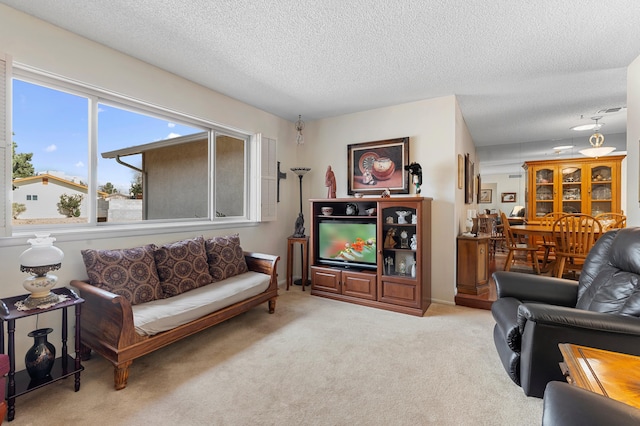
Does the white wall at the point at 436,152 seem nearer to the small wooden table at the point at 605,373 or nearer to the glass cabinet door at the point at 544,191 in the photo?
the small wooden table at the point at 605,373

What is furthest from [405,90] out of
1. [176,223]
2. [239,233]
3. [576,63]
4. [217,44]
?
[176,223]

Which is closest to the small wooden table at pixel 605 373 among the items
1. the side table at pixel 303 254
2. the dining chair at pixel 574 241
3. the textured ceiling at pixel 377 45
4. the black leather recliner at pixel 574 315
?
the black leather recliner at pixel 574 315

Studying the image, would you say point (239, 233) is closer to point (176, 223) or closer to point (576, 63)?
point (176, 223)

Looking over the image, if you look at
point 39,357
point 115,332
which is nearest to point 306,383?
point 115,332

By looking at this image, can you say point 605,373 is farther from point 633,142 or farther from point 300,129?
point 300,129

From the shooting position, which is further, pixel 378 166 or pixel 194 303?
pixel 378 166

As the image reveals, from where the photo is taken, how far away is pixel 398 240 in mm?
3635

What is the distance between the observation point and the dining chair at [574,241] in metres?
3.66

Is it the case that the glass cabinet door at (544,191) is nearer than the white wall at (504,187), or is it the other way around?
the glass cabinet door at (544,191)

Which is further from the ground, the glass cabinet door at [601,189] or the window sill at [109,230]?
the glass cabinet door at [601,189]

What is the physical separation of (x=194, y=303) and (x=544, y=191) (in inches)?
290

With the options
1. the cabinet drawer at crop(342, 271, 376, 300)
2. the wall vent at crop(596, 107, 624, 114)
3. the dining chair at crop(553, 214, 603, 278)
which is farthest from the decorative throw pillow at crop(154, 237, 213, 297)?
the wall vent at crop(596, 107, 624, 114)

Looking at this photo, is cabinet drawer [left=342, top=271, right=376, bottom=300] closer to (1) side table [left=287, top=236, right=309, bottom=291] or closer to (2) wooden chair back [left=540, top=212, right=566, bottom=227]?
(1) side table [left=287, top=236, right=309, bottom=291]

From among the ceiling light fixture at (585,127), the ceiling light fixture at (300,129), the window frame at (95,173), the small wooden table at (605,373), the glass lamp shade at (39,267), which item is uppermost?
the ceiling light fixture at (585,127)
